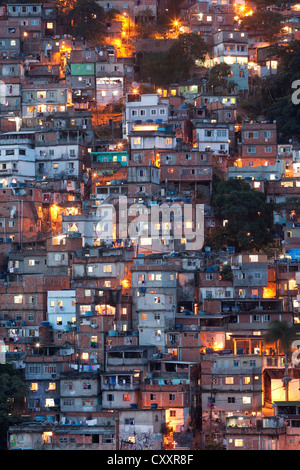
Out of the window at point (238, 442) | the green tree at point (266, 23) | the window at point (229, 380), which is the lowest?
the window at point (238, 442)

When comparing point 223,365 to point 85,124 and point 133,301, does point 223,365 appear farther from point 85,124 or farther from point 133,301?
point 85,124

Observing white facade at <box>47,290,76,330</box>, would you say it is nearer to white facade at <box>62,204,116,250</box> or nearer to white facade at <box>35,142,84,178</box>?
white facade at <box>62,204,116,250</box>

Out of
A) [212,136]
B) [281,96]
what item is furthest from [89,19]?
[212,136]

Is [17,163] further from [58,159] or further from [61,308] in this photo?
[61,308]

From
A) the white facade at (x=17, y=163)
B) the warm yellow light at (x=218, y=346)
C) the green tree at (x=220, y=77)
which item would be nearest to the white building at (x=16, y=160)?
the white facade at (x=17, y=163)

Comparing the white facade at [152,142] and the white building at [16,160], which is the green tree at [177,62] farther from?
the white building at [16,160]

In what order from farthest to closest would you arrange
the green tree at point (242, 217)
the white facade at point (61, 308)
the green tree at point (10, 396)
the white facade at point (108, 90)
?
the white facade at point (108, 90) < the green tree at point (242, 217) < the white facade at point (61, 308) < the green tree at point (10, 396)
